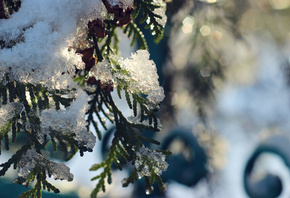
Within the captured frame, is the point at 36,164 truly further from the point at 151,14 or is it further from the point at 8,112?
the point at 151,14

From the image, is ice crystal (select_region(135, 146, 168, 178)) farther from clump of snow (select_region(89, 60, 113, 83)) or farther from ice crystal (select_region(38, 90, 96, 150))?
clump of snow (select_region(89, 60, 113, 83))

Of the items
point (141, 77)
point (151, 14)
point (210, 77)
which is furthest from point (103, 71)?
point (210, 77)

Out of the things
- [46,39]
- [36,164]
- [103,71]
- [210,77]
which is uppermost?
[46,39]

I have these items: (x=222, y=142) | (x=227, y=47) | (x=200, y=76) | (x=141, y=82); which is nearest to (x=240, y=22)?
(x=227, y=47)

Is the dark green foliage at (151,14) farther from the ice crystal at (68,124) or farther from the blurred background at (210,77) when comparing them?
the blurred background at (210,77)

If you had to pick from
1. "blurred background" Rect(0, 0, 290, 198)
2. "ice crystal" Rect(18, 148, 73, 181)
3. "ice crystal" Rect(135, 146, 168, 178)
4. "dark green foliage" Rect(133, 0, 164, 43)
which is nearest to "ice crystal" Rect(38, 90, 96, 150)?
"ice crystal" Rect(18, 148, 73, 181)

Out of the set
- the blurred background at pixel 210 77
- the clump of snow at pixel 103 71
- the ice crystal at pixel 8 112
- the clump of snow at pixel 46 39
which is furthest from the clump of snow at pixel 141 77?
the blurred background at pixel 210 77

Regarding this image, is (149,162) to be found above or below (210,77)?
above
